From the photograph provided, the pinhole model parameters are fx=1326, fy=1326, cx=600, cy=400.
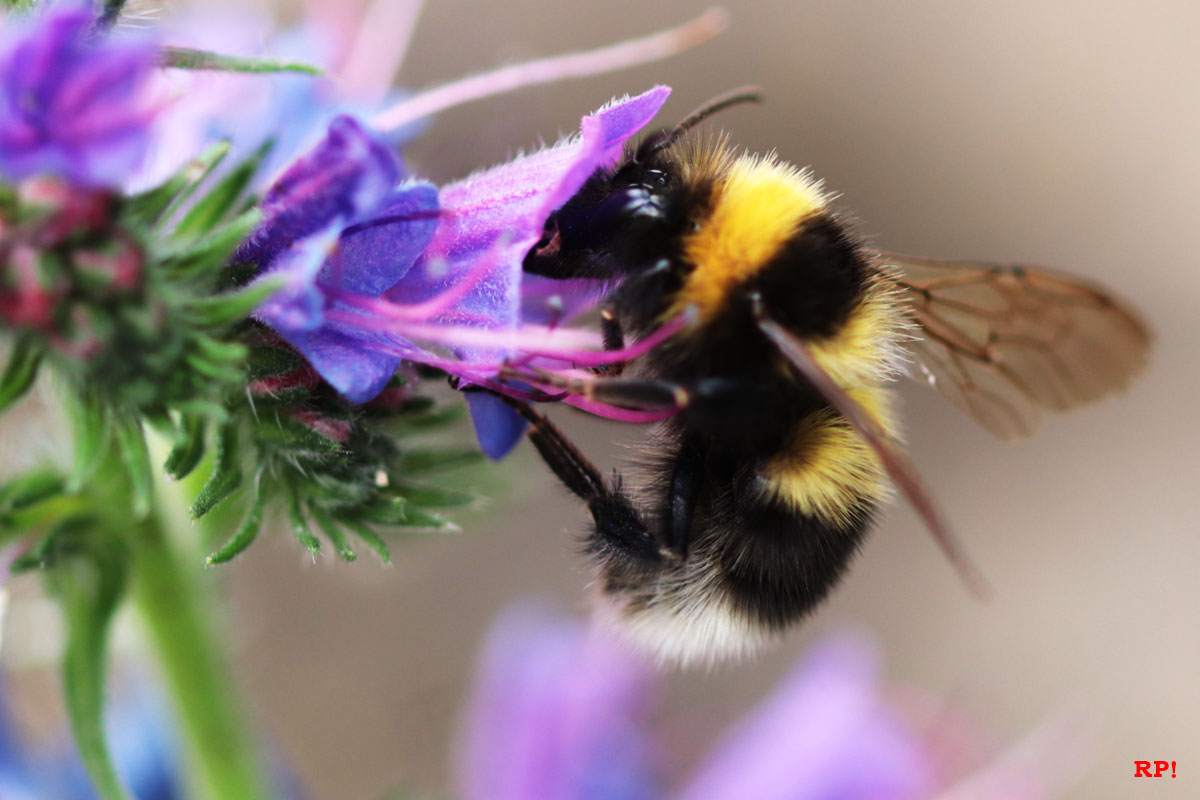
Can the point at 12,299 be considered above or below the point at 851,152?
above

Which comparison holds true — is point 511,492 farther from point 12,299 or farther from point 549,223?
point 12,299

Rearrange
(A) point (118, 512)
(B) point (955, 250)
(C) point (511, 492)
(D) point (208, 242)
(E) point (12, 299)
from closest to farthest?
(E) point (12, 299) → (D) point (208, 242) → (A) point (118, 512) → (C) point (511, 492) → (B) point (955, 250)

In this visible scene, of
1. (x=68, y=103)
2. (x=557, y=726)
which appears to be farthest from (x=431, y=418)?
(x=557, y=726)

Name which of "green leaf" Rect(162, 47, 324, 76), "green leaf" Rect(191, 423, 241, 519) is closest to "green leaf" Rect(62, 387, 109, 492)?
"green leaf" Rect(191, 423, 241, 519)

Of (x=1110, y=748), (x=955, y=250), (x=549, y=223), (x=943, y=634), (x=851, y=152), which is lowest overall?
(x=1110, y=748)

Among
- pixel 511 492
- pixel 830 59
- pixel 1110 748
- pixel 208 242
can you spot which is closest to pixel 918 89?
pixel 830 59

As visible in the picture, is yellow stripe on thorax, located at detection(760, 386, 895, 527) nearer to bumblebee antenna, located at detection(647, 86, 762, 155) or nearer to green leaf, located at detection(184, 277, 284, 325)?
bumblebee antenna, located at detection(647, 86, 762, 155)
